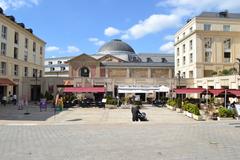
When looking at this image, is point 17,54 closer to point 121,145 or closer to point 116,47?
point 121,145

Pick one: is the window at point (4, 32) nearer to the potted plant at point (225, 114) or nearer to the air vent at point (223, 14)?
the potted plant at point (225, 114)

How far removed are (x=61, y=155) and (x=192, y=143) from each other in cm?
533

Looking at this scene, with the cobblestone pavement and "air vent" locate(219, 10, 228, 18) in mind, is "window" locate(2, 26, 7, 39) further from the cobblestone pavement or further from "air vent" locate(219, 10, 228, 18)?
"air vent" locate(219, 10, 228, 18)

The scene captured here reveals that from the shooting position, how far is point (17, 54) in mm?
55719

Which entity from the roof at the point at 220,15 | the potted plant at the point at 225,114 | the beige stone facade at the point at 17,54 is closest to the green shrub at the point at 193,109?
the potted plant at the point at 225,114

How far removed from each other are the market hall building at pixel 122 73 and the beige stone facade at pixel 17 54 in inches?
296

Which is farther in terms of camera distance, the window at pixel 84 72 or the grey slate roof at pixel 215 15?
the window at pixel 84 72

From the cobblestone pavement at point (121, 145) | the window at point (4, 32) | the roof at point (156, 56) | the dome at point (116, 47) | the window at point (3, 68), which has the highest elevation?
the dome at point (116, 47)

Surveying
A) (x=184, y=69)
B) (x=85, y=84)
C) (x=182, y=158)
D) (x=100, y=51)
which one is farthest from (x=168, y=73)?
(x=182, y=158)

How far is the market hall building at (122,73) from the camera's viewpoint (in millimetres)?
47650

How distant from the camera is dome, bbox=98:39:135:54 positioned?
10600 cm

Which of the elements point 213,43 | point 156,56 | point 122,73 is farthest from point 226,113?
point 156,56

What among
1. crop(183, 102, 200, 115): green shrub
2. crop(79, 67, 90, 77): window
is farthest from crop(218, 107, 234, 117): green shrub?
crop(79, 67, 90, 77): window

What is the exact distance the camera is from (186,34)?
69.5m
